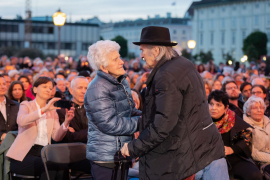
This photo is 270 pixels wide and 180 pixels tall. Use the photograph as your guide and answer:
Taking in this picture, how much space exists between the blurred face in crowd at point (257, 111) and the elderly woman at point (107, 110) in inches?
115

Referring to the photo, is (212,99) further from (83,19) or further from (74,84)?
(83,19)

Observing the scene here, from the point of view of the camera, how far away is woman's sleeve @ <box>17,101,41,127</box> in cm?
464

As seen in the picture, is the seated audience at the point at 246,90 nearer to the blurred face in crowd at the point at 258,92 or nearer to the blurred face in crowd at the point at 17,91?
the blurred face in crowd at the point at 258,92

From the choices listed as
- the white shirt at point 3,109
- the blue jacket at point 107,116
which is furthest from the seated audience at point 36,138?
the white shirt at point 3,109

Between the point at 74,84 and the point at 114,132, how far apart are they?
2484 mm

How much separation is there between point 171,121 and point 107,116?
2.26ft

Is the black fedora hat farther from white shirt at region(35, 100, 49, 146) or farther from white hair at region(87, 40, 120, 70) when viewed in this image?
white shirt at region(35, 100, 49, 146)

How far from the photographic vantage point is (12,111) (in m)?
7.00

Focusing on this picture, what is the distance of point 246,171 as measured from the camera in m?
5.13

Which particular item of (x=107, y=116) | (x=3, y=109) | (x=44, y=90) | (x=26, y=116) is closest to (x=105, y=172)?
(x=107, y=116)

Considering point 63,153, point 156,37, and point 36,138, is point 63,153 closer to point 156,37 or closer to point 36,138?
point 36,138

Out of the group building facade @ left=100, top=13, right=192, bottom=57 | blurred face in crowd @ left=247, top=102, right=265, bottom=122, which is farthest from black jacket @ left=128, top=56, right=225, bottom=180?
building facade @ left=100, top=13, right=192, bottom=57

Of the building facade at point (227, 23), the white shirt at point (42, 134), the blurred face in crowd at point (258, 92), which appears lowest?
the white shirt at point (42, 134)

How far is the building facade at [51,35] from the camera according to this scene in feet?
228
